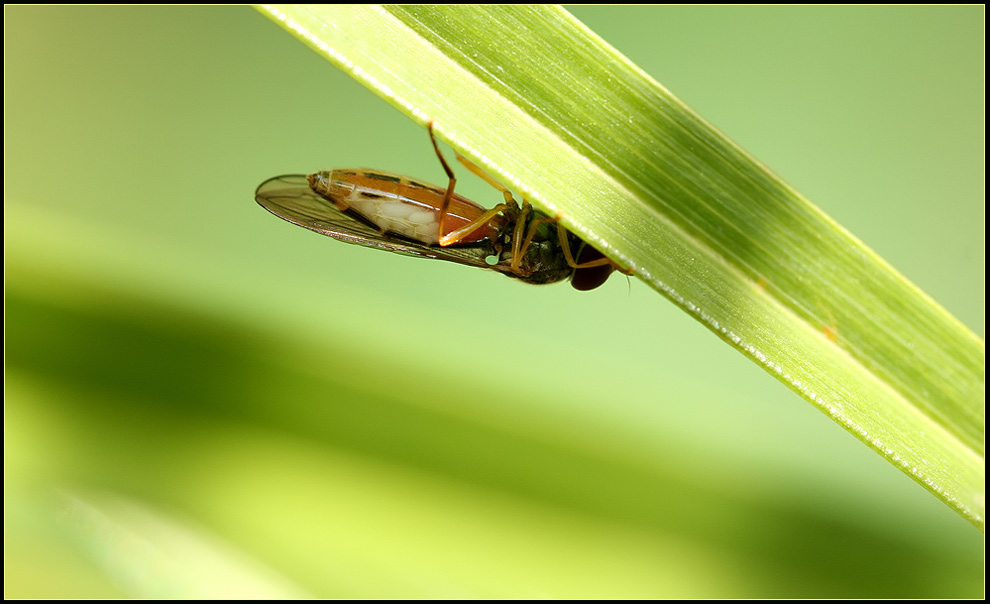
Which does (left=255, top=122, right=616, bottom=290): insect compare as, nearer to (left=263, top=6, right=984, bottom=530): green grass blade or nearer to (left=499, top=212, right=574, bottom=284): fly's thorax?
(left=499, top=212, right=574, bottom=284): fly's thorax

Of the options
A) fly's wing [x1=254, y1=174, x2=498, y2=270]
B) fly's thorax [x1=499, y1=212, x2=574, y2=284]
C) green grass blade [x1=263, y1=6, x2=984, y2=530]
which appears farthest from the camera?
fly's thorax [x1=499, y1=212, x2=574, y2=284]

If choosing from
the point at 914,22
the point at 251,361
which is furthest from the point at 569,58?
the point at 914,22

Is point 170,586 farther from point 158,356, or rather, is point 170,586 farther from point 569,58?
point 569,58

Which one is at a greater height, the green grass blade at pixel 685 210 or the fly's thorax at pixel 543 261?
the fly's thorax at pixel 543 261

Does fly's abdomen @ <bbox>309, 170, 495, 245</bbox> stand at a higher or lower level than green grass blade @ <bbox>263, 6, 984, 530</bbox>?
higher

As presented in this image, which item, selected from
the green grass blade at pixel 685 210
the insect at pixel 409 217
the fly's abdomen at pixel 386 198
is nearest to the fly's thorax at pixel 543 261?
the insect at pixel 409 217

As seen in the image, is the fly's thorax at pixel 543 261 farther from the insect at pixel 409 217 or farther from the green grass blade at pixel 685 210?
the green grass blade at pixel 685 210

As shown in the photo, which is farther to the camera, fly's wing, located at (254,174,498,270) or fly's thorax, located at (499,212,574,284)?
fly's thorax, located at (499,212,574,284)

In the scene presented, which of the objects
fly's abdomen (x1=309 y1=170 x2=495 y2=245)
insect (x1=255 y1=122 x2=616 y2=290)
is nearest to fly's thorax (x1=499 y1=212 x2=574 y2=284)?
insect (x1=255 y1=122 x2=616 y2=290)

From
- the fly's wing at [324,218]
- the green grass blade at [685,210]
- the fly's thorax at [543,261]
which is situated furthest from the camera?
the fly's thorax at [543,261]
